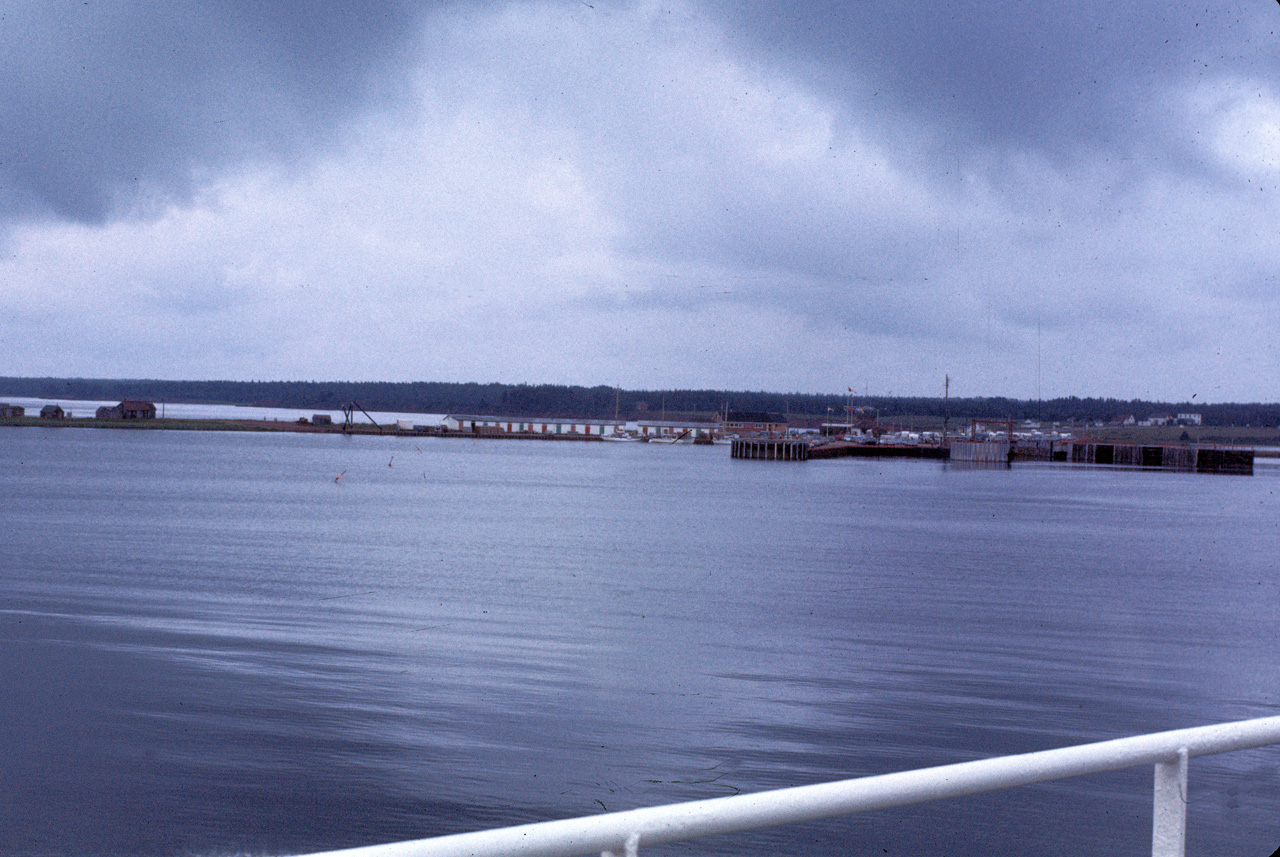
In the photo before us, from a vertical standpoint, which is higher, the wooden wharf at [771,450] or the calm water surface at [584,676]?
the wooden wharf at [771,450]

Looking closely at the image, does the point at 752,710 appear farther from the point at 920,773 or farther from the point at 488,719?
the point at 920,773

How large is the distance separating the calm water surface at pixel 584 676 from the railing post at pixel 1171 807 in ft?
14.1

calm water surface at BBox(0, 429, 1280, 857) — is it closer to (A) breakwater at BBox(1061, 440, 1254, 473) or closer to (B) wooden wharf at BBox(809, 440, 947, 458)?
(A) breakwater at BBox(1061, 440, 1254, 473)

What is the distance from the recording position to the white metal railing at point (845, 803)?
1817 mm

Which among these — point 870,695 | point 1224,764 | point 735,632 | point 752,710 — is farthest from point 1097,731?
point 735,632

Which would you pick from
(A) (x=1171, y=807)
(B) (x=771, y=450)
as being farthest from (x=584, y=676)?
(B) (x=771, y=450)

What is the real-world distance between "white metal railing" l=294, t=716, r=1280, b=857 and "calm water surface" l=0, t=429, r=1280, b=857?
442 cm

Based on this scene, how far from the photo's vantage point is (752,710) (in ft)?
36.0

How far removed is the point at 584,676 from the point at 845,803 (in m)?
10.7

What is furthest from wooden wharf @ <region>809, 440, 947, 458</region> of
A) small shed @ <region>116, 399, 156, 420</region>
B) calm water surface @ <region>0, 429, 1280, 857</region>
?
small shed @ <region>116, 399, 156, 420</region>

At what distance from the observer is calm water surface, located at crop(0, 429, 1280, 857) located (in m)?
7.84

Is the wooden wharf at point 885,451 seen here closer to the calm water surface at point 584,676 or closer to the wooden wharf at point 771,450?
the wooden wharf at point 771,450

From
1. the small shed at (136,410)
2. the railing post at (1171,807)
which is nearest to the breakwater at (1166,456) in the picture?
the railing post at (1171,807)

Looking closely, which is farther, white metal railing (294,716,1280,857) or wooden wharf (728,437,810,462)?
wooden wharf (728,437,810,462)
